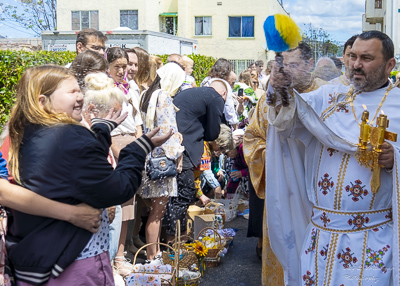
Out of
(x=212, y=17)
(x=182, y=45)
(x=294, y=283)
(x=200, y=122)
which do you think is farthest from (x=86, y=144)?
(x=212, y=17)

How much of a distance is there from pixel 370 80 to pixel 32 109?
1753 millimetres

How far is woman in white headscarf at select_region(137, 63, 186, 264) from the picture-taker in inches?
204

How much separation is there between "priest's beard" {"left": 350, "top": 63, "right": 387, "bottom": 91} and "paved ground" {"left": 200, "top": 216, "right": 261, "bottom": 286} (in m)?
2.72

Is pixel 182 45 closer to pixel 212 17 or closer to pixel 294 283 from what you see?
pixel 212 17

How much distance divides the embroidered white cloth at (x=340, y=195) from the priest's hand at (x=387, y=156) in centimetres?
3

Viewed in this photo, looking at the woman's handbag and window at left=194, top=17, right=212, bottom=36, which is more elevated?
window at left=194, top=17, right=212, bottom=36

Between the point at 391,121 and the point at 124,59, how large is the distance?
116 inches

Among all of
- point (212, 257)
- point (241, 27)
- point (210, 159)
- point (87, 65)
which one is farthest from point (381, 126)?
point (241, 27)

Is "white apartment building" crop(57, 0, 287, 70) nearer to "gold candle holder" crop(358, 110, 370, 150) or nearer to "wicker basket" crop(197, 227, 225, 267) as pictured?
"wicker basket" crop(197, 227, 225, 267)

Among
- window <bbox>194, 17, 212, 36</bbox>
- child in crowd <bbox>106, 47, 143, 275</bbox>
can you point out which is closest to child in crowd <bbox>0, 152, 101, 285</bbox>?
child in crowd <bbox>106, 47, 143, 275</bbox>

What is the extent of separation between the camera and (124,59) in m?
5.23

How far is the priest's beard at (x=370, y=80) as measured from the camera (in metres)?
2.99

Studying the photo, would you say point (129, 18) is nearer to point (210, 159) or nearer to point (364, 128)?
point (210, 159)

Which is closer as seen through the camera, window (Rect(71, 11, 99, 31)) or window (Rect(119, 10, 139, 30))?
window (Rect(119, 10, 139, 30))
